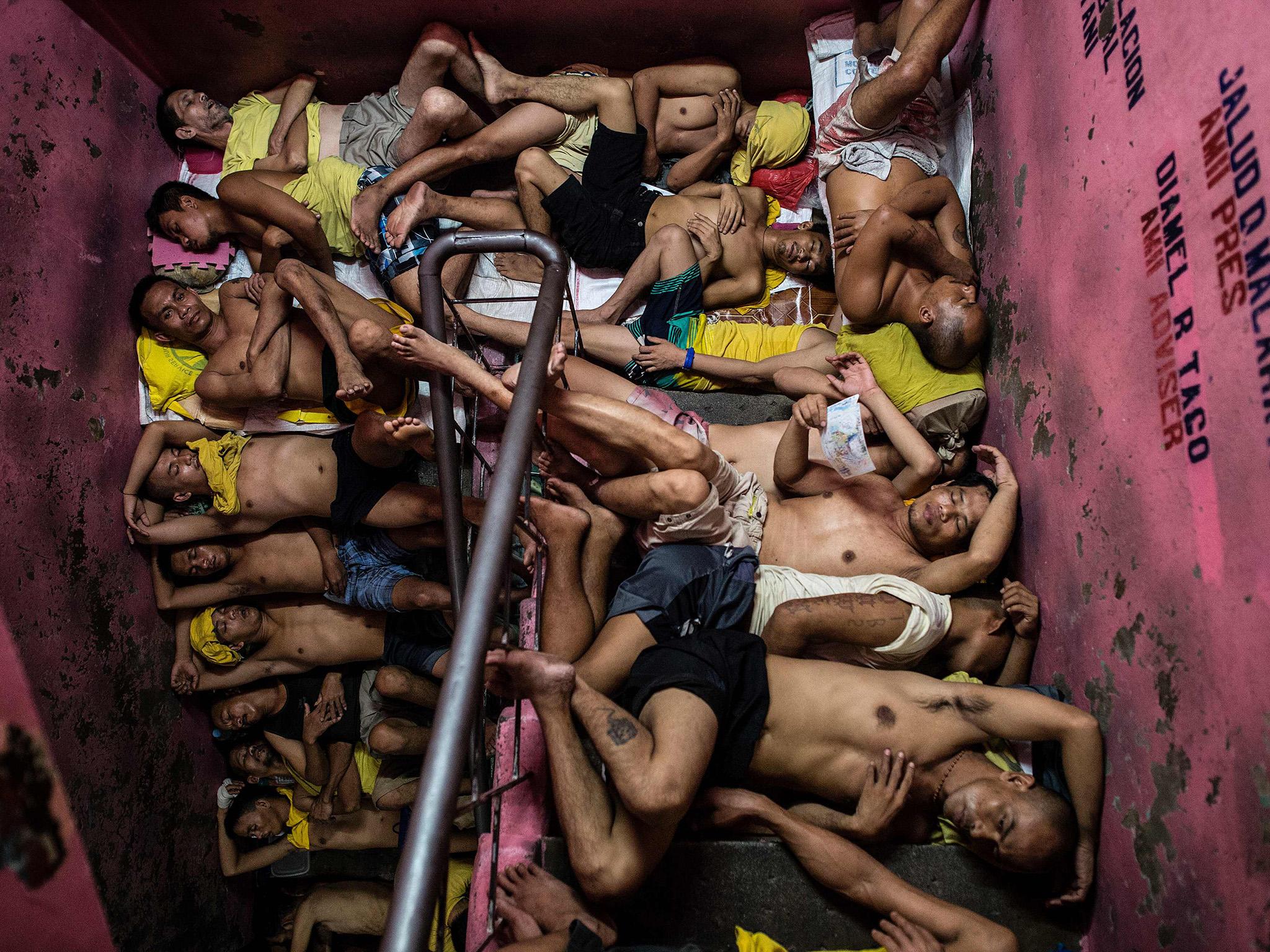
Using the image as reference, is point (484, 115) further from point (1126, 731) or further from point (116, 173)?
point (1126, 731)

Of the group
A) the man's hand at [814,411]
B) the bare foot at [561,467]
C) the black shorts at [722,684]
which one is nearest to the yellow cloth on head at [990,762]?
the black shorts at [722,684]

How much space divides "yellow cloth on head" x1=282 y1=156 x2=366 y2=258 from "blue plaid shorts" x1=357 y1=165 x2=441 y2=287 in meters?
0.07

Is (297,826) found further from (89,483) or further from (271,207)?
(271,207)

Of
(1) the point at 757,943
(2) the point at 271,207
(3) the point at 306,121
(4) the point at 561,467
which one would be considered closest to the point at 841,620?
(1) the point at 757,943

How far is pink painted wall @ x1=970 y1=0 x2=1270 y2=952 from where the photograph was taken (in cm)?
189

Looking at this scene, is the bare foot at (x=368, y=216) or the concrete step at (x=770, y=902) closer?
the concrete step at (x=770, y=902)

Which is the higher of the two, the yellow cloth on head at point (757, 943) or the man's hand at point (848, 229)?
the man's hand at point (848, 229)

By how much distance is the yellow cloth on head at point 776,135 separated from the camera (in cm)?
416

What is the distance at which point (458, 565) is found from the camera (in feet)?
8.97

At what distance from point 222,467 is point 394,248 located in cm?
133

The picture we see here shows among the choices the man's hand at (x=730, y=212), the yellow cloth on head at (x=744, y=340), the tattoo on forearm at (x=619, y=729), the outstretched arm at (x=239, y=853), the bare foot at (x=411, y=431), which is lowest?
the outstretched arm at (x=239, y=853)

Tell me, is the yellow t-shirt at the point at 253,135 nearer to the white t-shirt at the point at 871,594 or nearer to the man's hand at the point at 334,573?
the man's hand at the point at 334,573

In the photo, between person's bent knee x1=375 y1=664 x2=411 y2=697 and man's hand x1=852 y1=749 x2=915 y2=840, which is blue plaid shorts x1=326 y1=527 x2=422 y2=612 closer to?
person's bent knee x1=375 y1=664 x2=411 y2=697

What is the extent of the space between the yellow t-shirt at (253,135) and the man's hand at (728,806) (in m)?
3.84
